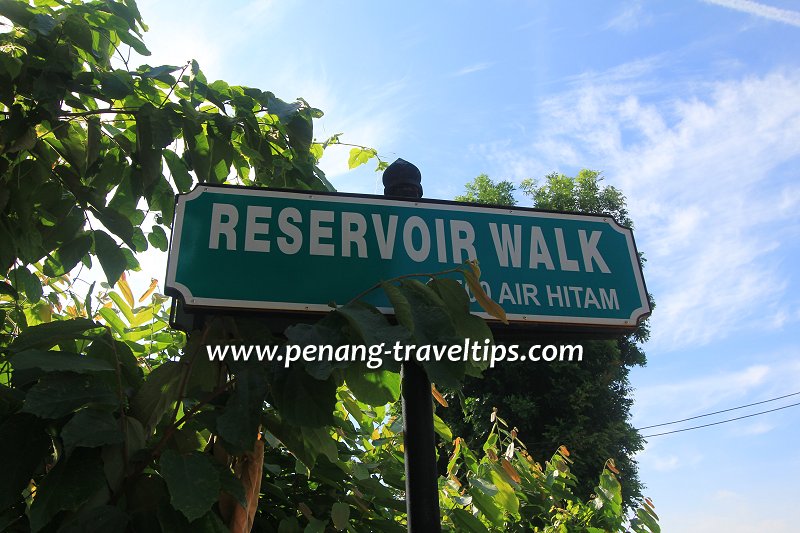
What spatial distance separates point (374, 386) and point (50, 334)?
0.50 m

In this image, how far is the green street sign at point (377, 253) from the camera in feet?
3.39

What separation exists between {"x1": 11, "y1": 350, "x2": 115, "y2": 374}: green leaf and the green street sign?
0.62 feet

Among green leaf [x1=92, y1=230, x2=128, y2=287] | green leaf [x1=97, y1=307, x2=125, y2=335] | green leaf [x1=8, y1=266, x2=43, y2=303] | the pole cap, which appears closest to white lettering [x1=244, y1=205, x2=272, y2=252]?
the pole cap

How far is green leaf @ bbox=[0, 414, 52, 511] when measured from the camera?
74cm

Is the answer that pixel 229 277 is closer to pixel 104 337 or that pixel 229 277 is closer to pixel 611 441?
pixel 104 337

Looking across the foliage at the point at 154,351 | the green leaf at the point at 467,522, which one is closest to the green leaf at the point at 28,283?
the foliage at the point at 154,351

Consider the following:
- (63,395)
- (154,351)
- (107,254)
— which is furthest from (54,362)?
(154,351)

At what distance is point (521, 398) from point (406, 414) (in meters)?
8.97

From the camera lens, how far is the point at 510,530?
2.16 metres

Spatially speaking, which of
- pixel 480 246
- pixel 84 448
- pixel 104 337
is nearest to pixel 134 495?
pixel 84 448

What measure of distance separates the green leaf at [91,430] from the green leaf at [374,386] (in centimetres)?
32

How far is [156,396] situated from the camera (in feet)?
2.99

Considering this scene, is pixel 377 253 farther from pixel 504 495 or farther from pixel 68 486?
pixel 504 495

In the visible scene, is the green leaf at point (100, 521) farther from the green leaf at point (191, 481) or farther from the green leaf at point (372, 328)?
the green leaf at point (372, 328)
